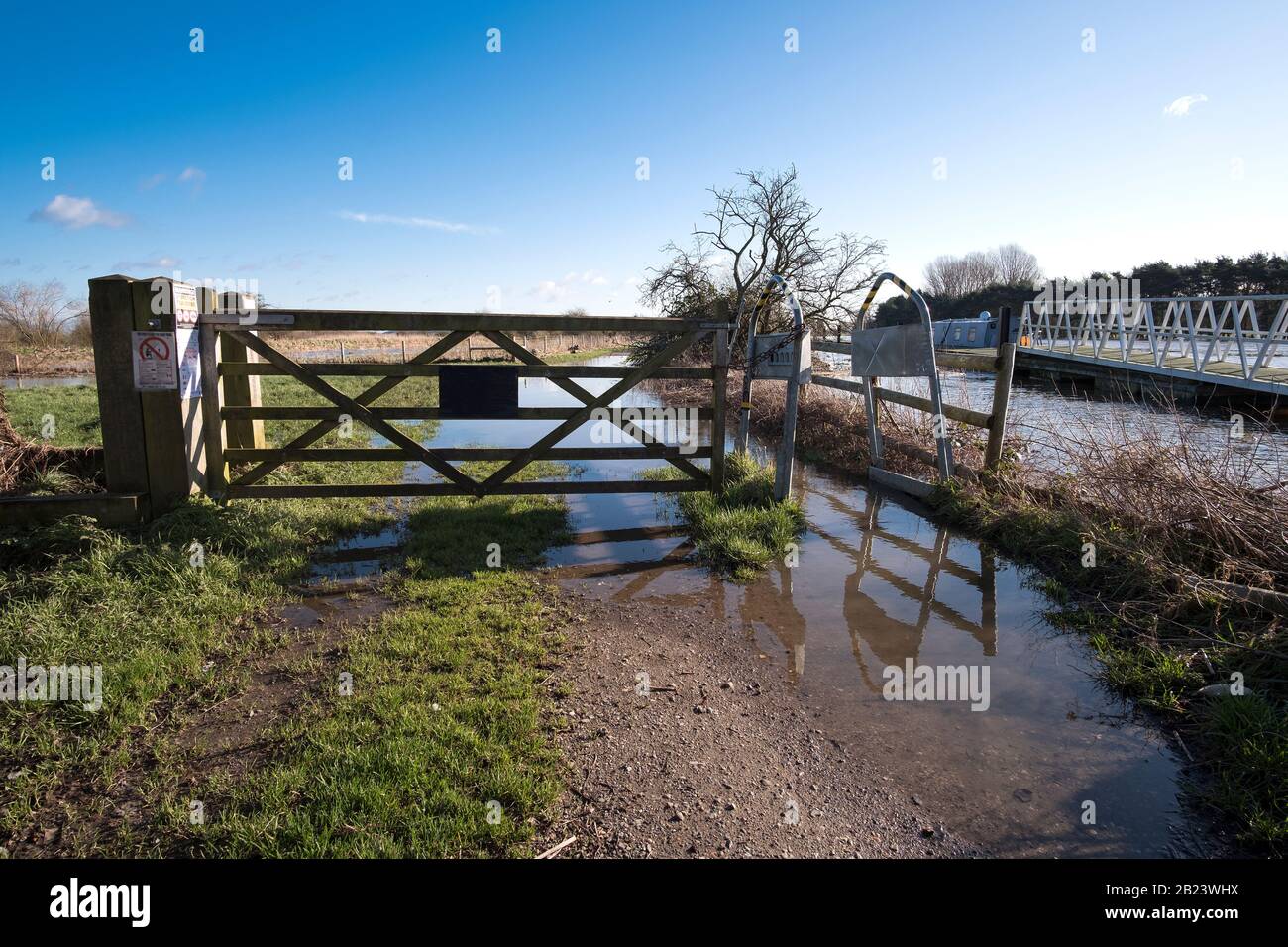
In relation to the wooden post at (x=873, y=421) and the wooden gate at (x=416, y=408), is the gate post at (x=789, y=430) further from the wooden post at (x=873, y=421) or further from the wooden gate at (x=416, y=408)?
the wooden post at (x=873, y=421)

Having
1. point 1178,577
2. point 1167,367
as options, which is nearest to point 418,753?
point 1178,577

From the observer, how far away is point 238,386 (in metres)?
7.42

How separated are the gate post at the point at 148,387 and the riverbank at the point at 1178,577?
771 cm

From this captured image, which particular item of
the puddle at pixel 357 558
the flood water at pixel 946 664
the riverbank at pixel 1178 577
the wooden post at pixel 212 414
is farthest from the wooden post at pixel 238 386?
the riverbank at pixel 1178 577

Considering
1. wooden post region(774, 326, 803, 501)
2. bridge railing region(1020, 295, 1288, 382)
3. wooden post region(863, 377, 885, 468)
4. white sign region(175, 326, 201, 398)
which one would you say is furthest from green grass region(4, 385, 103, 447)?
bridge railing region(1020, 295, 1288, 382)

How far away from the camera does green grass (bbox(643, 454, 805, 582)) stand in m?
6.02

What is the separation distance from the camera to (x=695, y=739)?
11.1 feet

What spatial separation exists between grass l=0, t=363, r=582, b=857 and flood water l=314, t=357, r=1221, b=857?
3.67 feet

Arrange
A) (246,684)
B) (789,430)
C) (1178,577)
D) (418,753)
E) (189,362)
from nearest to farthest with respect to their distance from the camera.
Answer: (418,753) < (246,684) < (1178,577) < (189,362) < (789,430)

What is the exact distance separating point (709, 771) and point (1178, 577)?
369 cm

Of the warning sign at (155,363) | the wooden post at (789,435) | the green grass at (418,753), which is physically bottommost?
the green grass at (418,753)

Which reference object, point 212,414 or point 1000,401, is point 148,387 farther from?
point 1000,401

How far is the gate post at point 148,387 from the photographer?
596cm

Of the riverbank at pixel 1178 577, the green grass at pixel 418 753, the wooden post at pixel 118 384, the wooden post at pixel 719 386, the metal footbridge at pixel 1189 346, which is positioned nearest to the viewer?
the green grass at pixel 418 753
